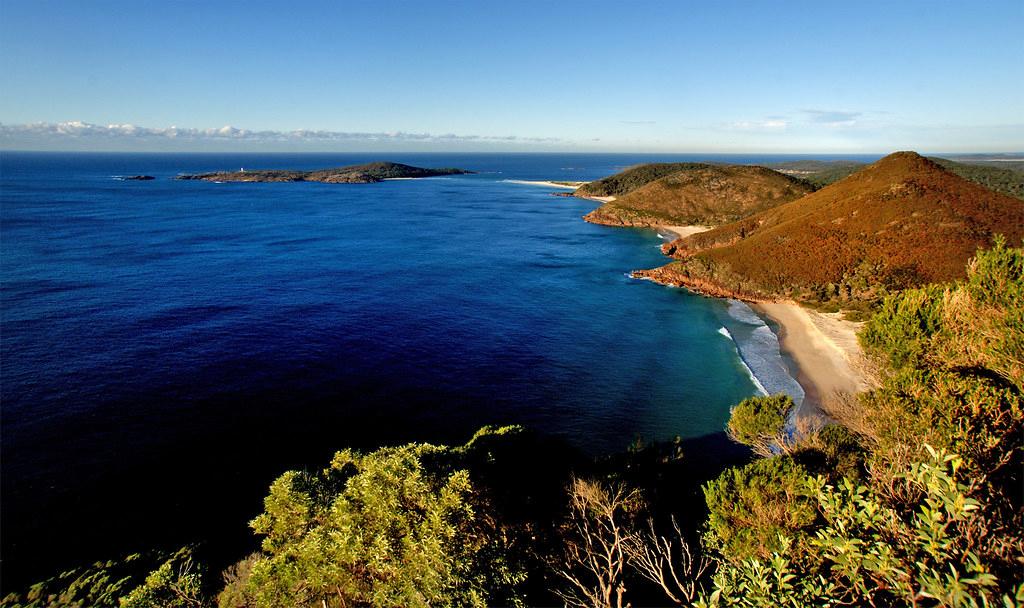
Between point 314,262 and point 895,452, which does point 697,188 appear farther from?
point 895,452

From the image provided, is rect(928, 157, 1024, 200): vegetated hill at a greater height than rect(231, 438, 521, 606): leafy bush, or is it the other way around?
rect(928, 157, 1024, 200): vegetated hill

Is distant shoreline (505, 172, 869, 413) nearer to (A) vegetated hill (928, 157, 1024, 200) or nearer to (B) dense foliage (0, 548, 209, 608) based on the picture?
(B) dense foliage (0, 548, 209, 608)

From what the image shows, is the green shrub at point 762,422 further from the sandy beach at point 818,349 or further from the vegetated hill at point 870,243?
the vegetated hill at point 870,243

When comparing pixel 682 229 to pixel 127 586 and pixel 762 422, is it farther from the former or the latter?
pixel 127 586

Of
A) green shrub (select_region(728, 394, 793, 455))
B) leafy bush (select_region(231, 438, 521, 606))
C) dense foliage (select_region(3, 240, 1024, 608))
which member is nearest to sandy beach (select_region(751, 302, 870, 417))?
green shrub (select_region(728, 394, 793, 455))

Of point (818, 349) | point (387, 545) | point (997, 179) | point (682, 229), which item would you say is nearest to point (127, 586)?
point (387, 545)

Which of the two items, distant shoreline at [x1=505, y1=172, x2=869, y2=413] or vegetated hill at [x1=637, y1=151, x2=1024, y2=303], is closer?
distant shoreline at [x1=505, y1=172, x2=869, y2=413]

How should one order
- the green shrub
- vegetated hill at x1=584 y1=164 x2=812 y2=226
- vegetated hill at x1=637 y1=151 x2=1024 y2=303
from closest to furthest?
the green shrub → vegetated hill at x1=637 y1=151 x2=1024 y2=303 → vegetated hill at x1=584 y1=164 x2=812 y2=226

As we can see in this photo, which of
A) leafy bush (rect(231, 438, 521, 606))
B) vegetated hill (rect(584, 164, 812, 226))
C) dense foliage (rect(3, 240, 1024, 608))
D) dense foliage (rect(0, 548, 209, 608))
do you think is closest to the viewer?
dense foliage (rect(3, 240, 1024, 608))
